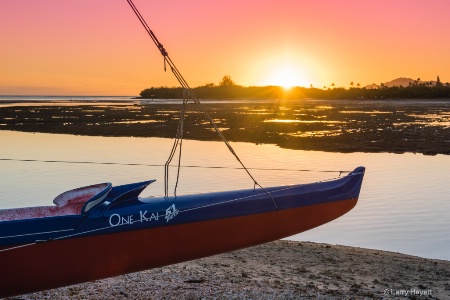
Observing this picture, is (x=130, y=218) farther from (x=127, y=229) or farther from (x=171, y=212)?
(x=171, y=212)

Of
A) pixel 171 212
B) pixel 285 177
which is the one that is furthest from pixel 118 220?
pixel 285 177

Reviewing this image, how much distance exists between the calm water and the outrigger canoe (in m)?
2.87

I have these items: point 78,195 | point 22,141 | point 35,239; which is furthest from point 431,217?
point 22,141

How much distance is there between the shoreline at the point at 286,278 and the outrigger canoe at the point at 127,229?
421mm

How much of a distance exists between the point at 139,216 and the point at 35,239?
1.15 m

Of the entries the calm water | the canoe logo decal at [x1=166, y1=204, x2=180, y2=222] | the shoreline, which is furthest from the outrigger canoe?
the calm water

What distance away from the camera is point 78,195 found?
21.9 feet

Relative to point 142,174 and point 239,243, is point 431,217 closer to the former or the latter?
point 239,243

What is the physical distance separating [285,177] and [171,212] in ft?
31.9

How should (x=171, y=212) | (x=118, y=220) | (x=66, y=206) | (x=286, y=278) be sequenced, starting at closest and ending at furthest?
(x=118, y=220) → (x=171, y=212) → (x=66, y=206) → (x=286, y=278)

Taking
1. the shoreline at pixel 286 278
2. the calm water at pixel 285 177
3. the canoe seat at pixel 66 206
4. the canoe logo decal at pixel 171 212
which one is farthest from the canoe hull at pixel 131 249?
the calm water at pixel 285 177

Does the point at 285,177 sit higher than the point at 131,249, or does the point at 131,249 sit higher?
the point at 131,249

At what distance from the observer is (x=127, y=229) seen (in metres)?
6.35

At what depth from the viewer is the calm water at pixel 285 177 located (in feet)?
34.3
